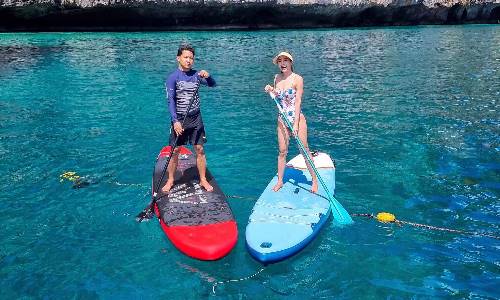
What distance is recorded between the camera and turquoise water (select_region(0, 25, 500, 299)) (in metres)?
5.84

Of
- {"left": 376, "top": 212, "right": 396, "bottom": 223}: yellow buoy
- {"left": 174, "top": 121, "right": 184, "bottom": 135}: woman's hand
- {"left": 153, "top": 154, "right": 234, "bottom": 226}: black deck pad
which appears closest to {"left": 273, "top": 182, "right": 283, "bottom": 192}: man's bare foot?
{"left": 153, "top": 154, "right": 234, "bottom": 226}: black deck pad

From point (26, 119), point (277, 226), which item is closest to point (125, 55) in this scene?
point (26, 119)

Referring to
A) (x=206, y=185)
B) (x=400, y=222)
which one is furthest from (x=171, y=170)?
(x=400, y=222)

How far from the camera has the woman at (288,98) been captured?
23.7 feet

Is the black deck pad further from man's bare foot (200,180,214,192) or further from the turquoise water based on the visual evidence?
the turquoise water

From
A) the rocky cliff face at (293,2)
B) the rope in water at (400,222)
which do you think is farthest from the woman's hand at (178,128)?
the rocky cliff face at (293,2)

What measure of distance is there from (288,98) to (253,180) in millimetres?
2456

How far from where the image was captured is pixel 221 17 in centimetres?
5225

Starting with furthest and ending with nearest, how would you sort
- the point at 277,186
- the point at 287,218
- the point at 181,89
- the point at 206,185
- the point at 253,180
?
the point at 253,180, the point at 277,186, the point at 206,185, the point at 181,89, the point at 287,218

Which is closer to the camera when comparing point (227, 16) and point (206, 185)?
point (206, 185)

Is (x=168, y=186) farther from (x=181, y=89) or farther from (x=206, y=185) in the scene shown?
(x=181, y=89)

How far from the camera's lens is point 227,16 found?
52.3 metres

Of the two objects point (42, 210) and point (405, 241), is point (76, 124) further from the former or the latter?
point (405, 241)

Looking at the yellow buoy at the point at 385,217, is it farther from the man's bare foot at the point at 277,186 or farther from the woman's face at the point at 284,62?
the woman's face at the point at 284,62
